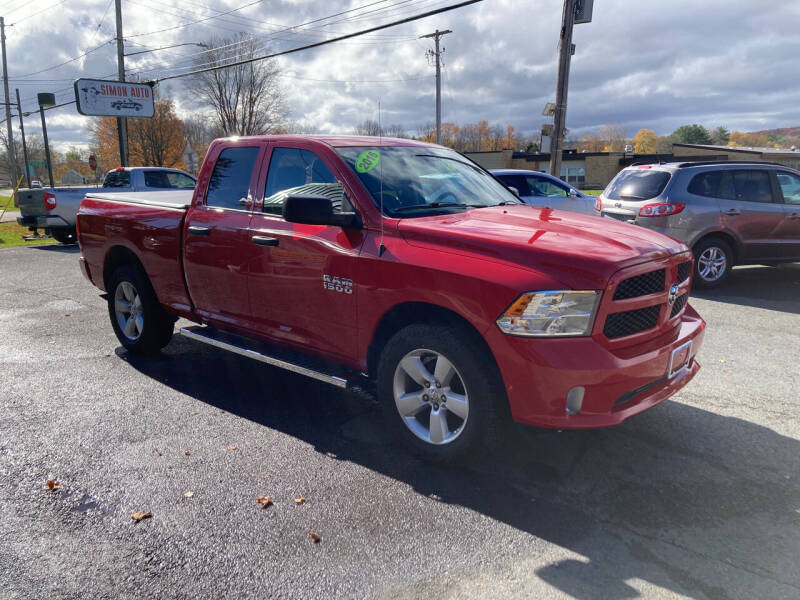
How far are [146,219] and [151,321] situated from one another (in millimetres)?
960

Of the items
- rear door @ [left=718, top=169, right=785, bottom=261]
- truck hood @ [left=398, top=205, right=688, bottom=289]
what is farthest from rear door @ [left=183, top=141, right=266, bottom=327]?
rear door @ [left=718, top=169, right=785, bottom=261]

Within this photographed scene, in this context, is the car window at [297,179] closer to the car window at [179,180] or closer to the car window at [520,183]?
the car window at [520,183]

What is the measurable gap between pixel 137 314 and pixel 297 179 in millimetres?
2533

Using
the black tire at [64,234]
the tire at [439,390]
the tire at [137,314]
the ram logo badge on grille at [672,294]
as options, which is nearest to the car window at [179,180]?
the black tire at [64,234]

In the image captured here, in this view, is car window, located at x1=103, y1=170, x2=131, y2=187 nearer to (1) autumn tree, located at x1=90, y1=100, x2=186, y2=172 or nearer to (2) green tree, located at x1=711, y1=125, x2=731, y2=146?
(1) autumn tree, located at x1=90, y1=100, x2=186, y2=172

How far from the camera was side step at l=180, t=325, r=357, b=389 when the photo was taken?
3.89 meters

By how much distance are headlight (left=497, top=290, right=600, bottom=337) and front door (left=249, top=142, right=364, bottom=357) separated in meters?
1.19

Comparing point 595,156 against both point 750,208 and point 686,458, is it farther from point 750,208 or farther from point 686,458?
point 686,458

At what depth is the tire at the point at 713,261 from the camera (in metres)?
8.74

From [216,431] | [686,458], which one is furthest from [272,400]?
[686,458]

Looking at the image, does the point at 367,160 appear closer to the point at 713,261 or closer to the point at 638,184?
the point at 638,184

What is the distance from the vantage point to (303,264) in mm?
4016

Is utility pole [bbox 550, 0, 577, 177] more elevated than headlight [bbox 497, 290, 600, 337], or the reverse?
utility pole [bbox 550, 0, 577, 177]

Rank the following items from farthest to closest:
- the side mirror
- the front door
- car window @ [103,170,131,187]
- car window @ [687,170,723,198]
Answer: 1. car window @ [103,170,131,187]
2. car window @ [687,170,723,198]
3. the front door
4. the side mirror
